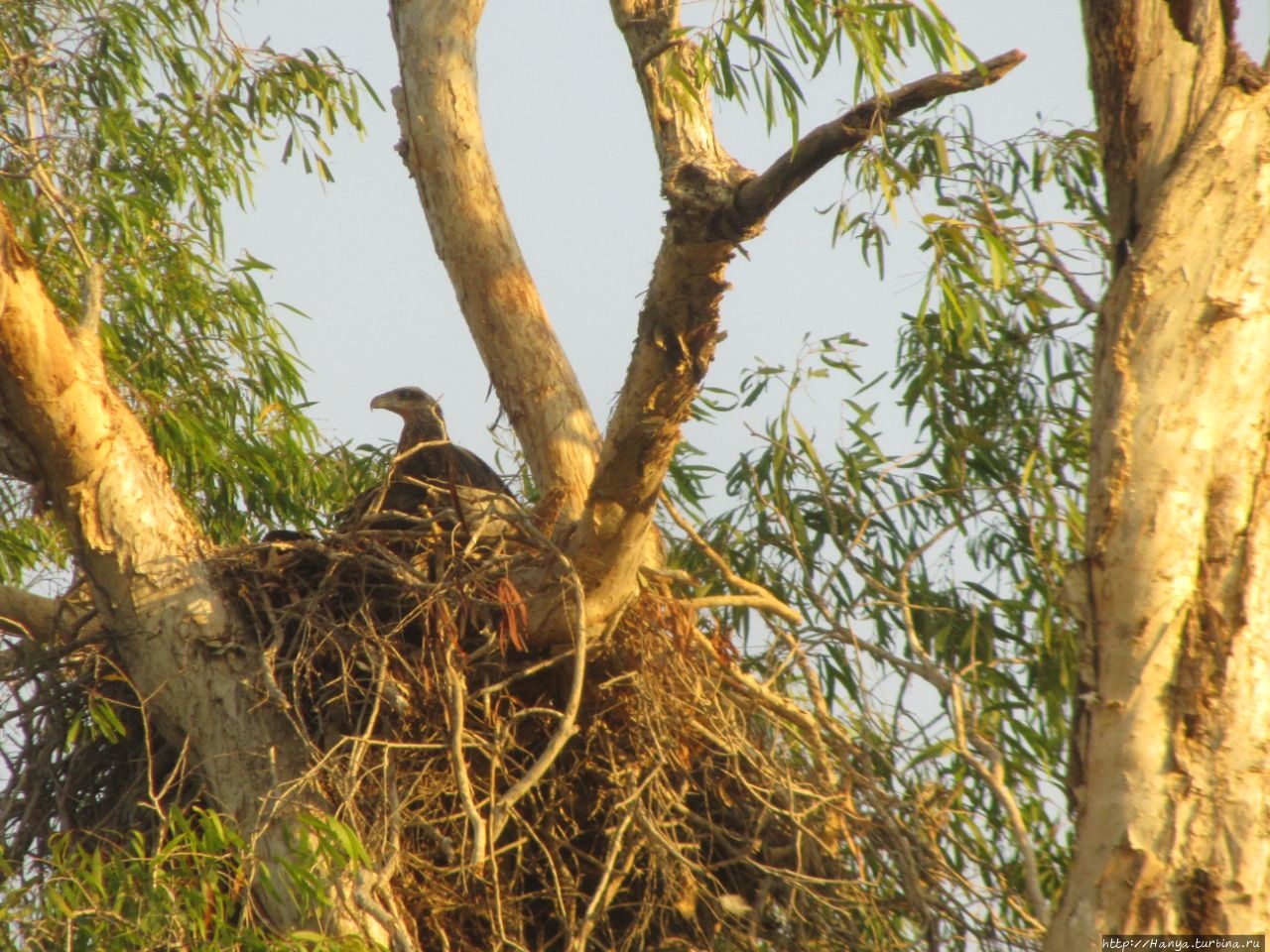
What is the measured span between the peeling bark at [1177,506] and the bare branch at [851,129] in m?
0.40

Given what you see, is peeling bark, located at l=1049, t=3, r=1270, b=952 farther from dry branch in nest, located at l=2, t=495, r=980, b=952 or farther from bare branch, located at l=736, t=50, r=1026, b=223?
dry branch in nest, located at l=2, t=495, r=980, b=952

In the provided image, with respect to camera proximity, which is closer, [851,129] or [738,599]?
[851,129]

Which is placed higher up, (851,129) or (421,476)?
(421,476)

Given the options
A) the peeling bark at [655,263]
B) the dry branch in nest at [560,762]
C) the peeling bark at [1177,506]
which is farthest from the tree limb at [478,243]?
the peeling bark at [1177,506]

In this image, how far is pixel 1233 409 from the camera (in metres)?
2.79

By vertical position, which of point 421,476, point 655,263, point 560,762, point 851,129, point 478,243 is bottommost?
point 560,762

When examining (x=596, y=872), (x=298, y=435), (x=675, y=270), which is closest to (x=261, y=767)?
(x=596, y=872)

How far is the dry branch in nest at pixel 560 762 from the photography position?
3.83 m

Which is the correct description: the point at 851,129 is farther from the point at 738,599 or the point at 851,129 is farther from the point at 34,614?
the point at 34,614

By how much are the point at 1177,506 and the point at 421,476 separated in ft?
10.2

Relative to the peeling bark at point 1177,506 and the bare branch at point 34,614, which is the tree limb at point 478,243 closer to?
the bare branch at point 34,614

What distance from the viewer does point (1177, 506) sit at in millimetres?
2738

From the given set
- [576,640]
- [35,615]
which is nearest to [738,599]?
[576,640]

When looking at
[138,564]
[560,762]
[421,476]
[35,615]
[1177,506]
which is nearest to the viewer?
[1177,506]
